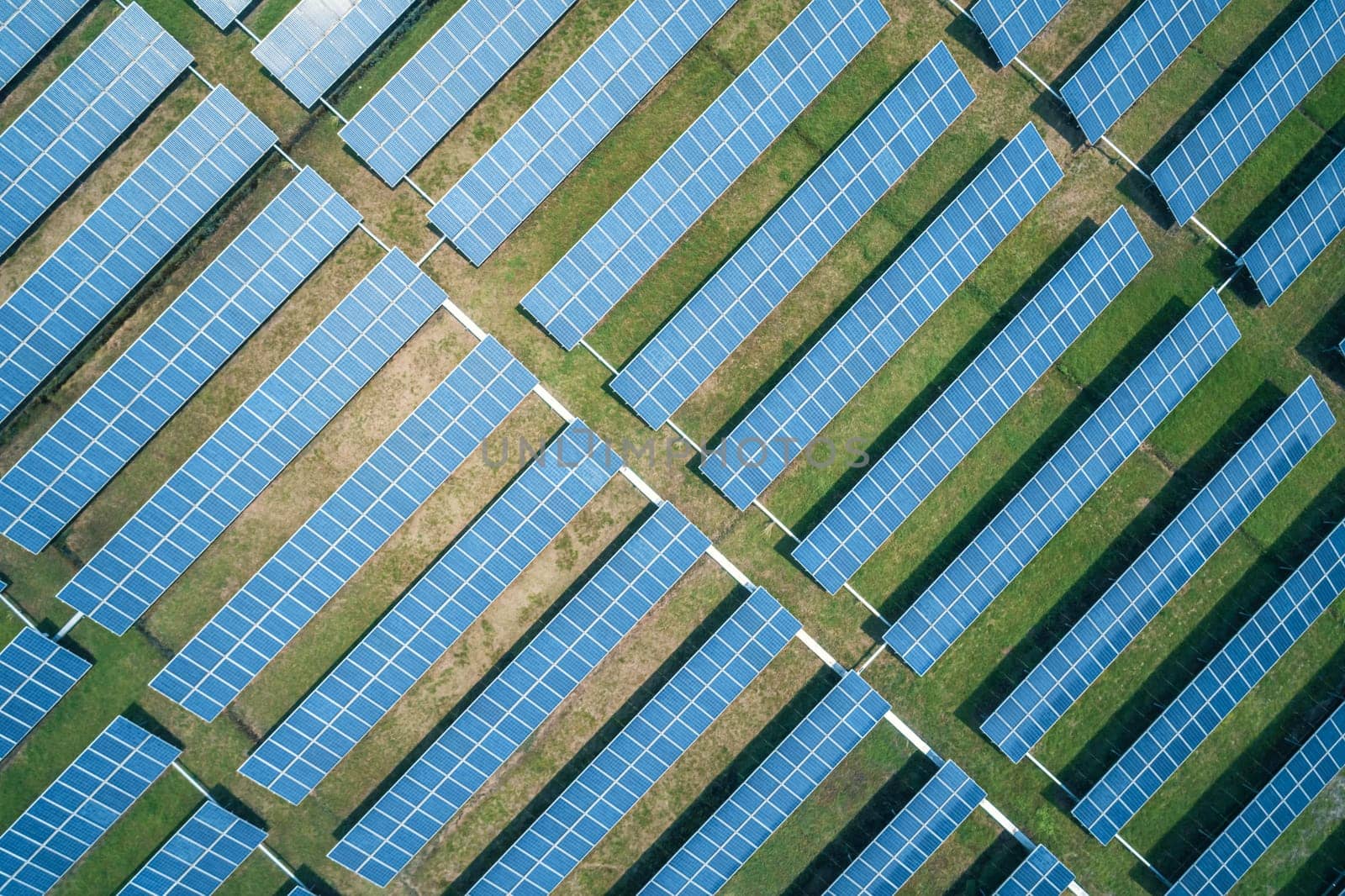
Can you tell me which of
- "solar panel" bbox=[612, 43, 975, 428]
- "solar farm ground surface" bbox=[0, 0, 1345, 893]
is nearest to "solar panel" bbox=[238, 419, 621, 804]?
"solar farm ground surface" bbox=[0, 0, 1345, 893]

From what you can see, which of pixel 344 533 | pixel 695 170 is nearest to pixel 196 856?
pixel 344 533

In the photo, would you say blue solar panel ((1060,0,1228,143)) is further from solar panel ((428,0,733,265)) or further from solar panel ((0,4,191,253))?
solar panel ((0,4,191,253))

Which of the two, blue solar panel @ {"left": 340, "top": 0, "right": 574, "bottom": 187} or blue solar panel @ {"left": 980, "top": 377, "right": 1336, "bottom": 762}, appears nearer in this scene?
blue solar panel @ {"left": 340, "top": 0, "right": 574, "bottom": 187}

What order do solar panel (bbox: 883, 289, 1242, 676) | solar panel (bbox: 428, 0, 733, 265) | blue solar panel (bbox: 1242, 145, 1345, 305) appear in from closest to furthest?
solar panel (bbox: 428, 0, 733, 265) → solar panel (bbox: 883, 289, 1242, 676) → blue solar panel (bbox: 1242, 145, 1345, 305)

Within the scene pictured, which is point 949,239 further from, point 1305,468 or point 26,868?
point 26,868

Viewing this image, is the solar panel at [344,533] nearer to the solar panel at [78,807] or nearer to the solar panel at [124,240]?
the solar panel at [78,807]
